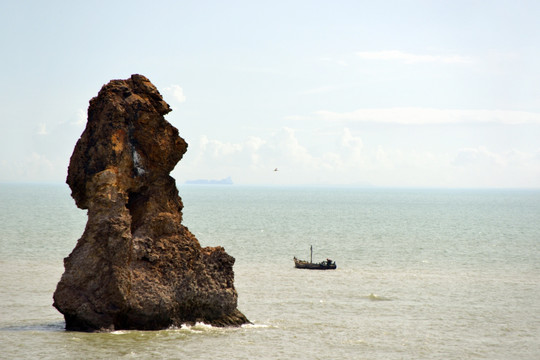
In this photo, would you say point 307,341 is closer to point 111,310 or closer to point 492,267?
point 111,310

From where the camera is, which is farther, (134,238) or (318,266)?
(318,266)

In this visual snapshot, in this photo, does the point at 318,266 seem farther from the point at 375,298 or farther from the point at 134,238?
the point at 134,238

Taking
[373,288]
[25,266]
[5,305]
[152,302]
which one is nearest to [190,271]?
[152,302]

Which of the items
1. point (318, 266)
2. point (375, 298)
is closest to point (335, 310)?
point (375, 298)

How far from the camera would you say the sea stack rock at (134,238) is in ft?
87.8

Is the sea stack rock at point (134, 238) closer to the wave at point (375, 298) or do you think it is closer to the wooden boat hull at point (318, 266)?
the wave at point (375, 298)

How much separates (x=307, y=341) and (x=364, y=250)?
43275 millimetres

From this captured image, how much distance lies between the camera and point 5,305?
3391 centimetres

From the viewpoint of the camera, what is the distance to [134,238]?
93.0ft

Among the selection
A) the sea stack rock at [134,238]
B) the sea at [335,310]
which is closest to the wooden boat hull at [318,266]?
the sea at [335,310]

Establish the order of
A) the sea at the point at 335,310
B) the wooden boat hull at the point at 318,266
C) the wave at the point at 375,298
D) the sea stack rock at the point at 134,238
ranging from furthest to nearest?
1. the wooden boat hull at the point at 318,266
2. the wave at the point at 375,298
3. the sea stack rock at the point at 134,238
4. the sea at the point at 335,310

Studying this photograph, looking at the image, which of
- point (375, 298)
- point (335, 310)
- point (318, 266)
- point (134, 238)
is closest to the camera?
A: point (134, 238)

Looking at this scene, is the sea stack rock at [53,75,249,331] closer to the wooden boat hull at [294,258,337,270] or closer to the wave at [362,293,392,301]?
the wave at [362,293,392,301]

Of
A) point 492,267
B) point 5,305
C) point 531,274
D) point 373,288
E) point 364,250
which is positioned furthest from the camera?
point 364,250
